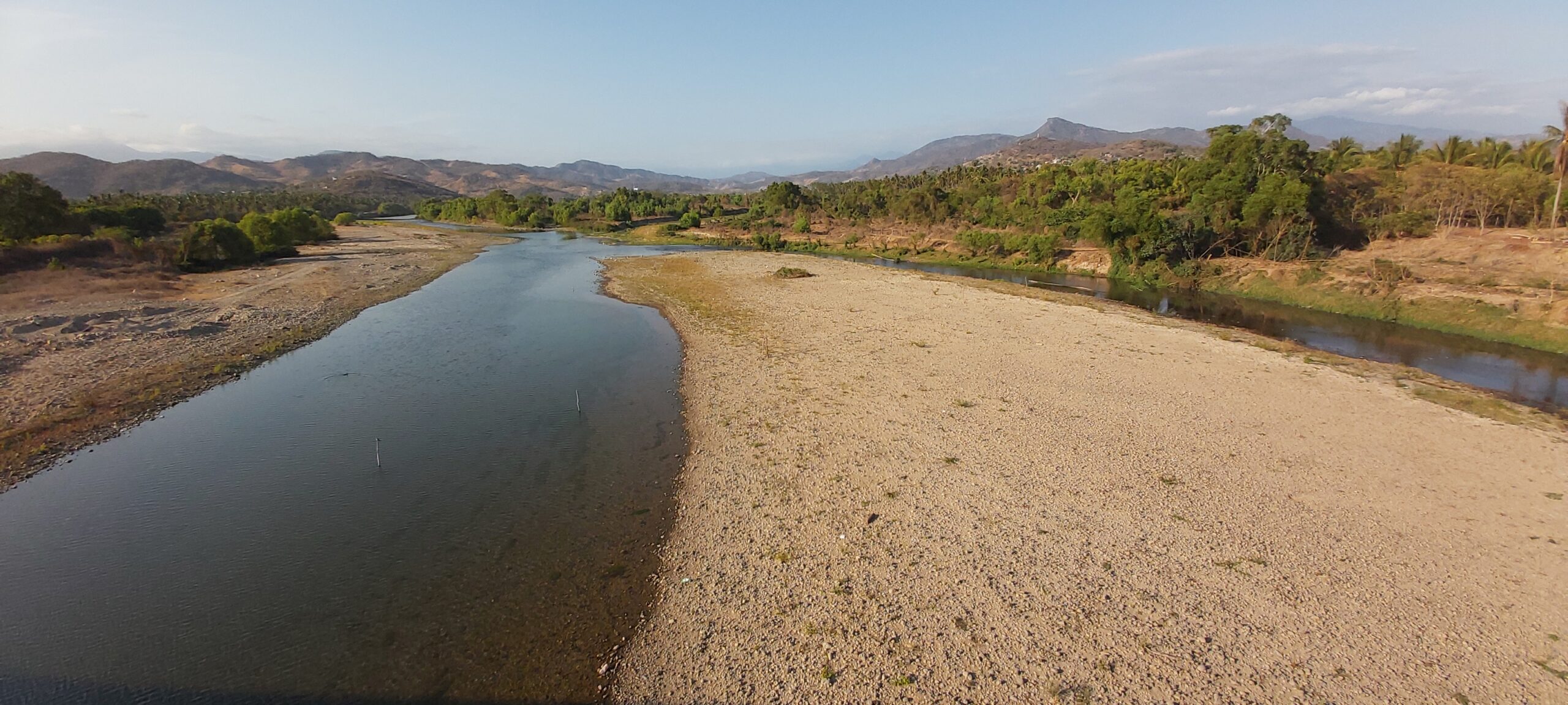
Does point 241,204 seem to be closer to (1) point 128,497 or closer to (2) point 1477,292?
(1) point 128,497

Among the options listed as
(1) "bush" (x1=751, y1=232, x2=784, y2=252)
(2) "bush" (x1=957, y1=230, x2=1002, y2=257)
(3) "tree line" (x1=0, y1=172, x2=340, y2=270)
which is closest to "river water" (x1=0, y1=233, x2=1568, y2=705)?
(3) "tree line" (x1=0, y1=172, x2=340, y2=270)

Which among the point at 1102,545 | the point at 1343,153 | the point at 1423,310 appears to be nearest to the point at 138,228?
the point at 1102,545

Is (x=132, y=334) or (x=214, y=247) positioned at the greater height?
(x=214, y=247)

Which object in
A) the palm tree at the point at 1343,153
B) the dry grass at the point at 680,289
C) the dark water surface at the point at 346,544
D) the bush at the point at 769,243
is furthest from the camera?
the bush at the point at 769,243

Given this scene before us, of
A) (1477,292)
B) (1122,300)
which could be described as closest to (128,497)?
(1122,300)

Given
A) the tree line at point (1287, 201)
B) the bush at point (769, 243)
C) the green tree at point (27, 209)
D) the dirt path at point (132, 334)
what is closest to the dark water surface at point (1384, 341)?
the tree line at point (1287, 201)

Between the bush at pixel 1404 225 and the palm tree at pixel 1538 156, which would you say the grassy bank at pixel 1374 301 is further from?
the palm tree at pixel 1538 156

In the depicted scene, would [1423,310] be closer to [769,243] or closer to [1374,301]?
[1374,301]
